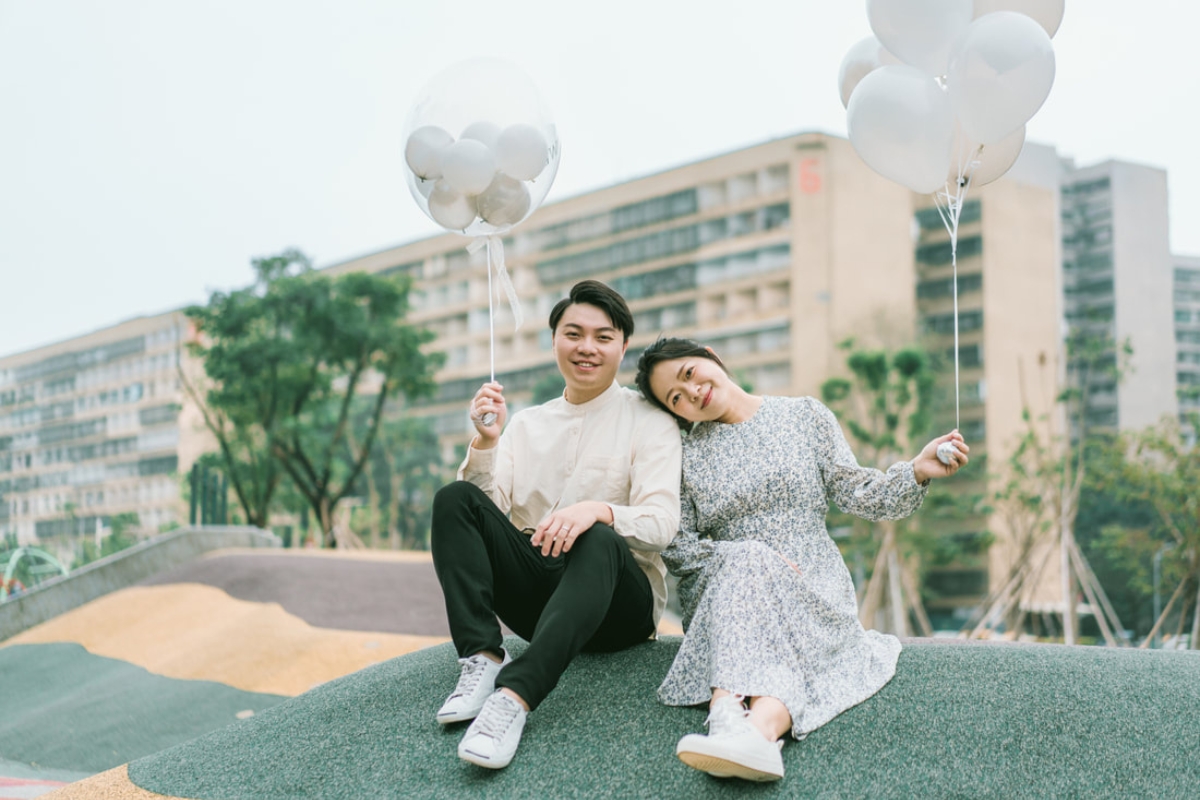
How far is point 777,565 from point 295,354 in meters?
14.3

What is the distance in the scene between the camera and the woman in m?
2.22

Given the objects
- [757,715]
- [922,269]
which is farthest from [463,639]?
[922,269]

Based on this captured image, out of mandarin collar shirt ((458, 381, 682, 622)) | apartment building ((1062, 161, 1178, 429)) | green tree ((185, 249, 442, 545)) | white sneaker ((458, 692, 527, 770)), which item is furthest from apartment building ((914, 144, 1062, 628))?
white sneaker ((458, 692, 527, 770))

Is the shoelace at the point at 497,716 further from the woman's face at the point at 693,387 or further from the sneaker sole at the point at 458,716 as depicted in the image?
the woman's face at the point at 693,387

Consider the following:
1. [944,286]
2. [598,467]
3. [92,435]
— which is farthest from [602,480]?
[944,286]

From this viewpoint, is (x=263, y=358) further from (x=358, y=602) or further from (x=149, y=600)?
(x=358, y=602)

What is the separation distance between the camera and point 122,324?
2328cm

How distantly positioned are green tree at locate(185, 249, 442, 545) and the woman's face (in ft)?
44.4

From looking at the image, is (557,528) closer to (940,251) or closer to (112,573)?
(112,573)

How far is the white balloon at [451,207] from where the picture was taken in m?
3.06

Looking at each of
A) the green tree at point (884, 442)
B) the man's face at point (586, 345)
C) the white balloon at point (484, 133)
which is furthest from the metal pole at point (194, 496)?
the man's face at point (586, 345)

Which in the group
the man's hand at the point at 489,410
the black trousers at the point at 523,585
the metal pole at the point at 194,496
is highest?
the man's hand at the point at 489,410

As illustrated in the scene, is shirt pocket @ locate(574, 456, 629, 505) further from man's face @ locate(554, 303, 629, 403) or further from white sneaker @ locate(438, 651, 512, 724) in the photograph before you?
white sneaker @ locate(438, 651, 512, 724)

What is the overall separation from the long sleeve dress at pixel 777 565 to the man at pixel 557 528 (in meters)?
0.15
